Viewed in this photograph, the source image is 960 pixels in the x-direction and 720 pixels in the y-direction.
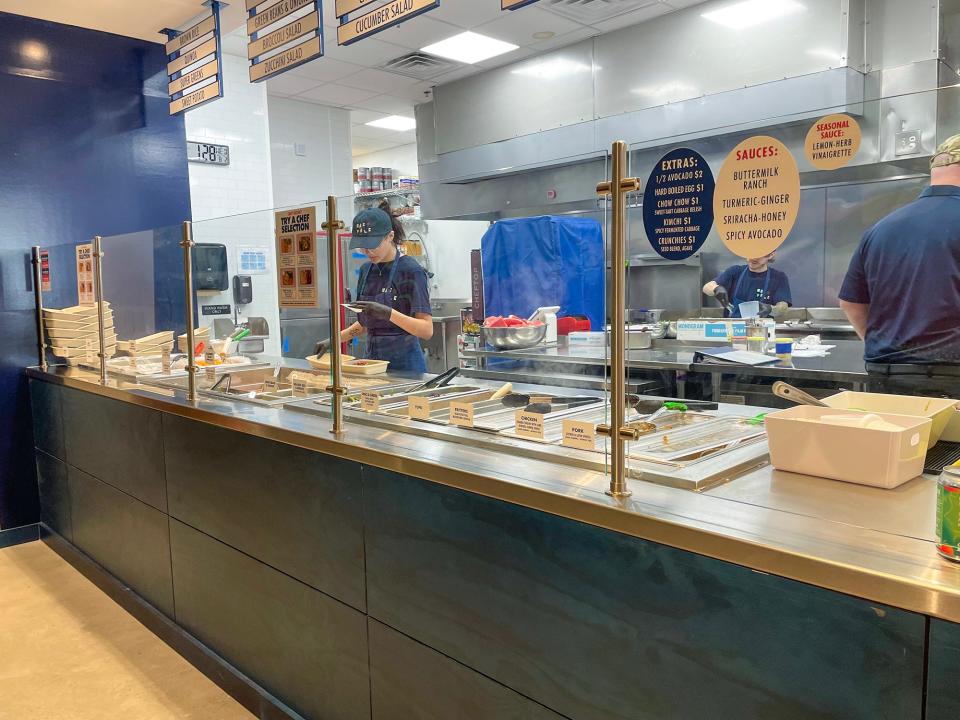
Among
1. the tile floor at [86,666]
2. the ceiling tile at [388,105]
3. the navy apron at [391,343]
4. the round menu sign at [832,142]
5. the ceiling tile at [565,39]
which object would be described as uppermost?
the ceiling tile at [565,39]

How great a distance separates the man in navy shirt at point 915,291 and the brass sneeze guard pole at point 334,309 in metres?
1.36

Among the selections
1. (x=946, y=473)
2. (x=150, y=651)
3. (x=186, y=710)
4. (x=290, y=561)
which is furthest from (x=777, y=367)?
(x=150, y=651)

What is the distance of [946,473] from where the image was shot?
1.01 metres

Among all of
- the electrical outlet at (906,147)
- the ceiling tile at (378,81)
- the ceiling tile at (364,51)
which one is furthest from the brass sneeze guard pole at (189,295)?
the ceiling tile at (378,81)

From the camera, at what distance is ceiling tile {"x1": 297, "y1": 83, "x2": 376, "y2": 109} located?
738 cm

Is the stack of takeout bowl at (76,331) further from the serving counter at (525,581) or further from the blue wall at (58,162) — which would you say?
the serving counter at (525,581)

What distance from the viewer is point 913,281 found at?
72.1 inches

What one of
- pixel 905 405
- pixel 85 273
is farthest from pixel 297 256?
pixel 85 273

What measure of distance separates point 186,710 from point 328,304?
1525 millimetres

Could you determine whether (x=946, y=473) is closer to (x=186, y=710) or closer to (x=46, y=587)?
(x=186, y=710)

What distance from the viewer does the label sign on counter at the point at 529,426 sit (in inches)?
69.7

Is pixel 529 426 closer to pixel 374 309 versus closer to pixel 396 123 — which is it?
pixel 374 309

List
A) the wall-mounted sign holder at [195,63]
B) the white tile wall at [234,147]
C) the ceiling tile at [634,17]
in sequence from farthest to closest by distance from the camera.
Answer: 1. the white tile wall at [234,147]
2. the ceiling tile at [634,17]
3. the wall-mounted sign holder at [195,63]

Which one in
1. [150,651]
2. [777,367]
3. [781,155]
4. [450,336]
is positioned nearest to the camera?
[781,155]
